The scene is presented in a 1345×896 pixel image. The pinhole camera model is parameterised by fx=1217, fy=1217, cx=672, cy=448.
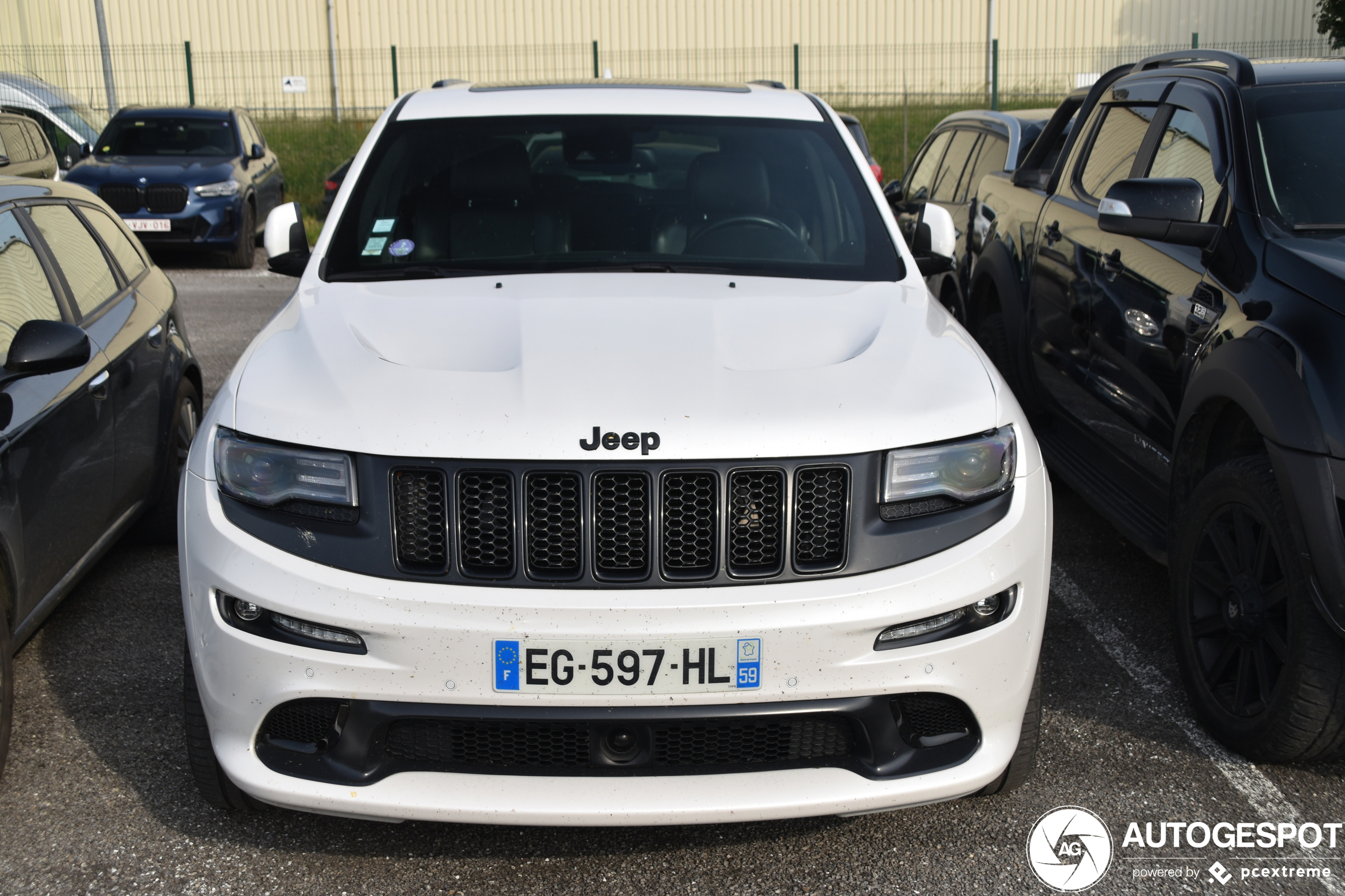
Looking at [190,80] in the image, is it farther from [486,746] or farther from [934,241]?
[486,746]

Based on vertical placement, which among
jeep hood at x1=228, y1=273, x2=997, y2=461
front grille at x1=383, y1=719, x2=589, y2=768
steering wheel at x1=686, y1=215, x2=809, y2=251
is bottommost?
front grille at x1=383, y1=719, x2=589, y2=768

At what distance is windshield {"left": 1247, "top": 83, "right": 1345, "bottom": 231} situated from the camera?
3494 millimetres

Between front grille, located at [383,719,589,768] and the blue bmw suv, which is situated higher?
the blue bmw suv

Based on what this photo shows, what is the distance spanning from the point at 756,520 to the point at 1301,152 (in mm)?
2363

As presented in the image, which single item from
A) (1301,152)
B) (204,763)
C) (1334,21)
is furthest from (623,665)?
(1334,21)

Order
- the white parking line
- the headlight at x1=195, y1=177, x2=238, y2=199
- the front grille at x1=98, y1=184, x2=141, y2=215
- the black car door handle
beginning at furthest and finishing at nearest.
A: the headlight at x1=195, y1=177, x2=238, y2=199 → the front grille at x1=98, y1=184, x2=141, y2=215 → the black car door handle → the white parking line

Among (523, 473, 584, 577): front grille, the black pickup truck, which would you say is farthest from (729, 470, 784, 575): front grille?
the black pickup truck

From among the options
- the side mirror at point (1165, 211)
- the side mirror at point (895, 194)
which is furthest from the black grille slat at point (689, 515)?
the side mirror at point (895, 194)

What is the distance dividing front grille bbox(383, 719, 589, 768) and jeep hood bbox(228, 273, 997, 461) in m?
0.56

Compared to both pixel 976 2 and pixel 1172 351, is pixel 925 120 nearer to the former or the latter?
pixel 976 2

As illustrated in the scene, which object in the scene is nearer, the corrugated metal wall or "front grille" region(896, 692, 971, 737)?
"front grille" region(896, 692, 971, 737)

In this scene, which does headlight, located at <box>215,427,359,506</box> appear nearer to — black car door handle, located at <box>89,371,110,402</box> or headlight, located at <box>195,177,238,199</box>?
black car door handle, located at <box>89,371,110,402</box>

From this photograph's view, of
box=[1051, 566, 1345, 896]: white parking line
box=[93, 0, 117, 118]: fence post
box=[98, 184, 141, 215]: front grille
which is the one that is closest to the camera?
box=[1051, 566, 1345, 896]: white parking line

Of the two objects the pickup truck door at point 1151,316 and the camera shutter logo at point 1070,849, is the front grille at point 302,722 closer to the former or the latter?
the camera shutter logo at point 1070,849
